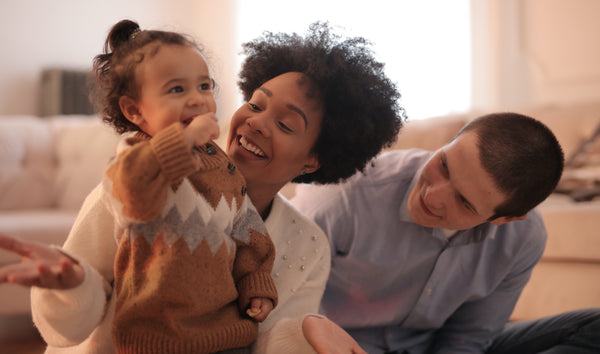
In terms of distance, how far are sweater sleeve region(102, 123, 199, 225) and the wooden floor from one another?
173cm

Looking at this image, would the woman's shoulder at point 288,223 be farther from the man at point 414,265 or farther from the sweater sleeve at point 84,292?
the sweater sleeve at point 84,292

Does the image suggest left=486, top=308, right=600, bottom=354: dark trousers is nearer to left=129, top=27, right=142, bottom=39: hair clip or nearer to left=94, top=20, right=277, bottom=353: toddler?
left=94, top=20, right=277, bottom=353: toddler

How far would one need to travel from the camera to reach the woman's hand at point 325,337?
996 mm

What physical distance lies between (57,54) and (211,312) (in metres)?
4.84

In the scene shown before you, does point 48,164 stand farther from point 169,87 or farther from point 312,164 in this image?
point 169,87

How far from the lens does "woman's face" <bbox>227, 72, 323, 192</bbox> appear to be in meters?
1.17

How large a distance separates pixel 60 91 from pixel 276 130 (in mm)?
4377

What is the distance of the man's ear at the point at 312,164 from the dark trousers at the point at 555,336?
0.77 m

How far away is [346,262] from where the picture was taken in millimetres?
1466

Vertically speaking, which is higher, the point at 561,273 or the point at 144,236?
the point at 144,236

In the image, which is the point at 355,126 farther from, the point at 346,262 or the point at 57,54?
the point at 57,54

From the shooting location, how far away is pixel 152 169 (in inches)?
30.4

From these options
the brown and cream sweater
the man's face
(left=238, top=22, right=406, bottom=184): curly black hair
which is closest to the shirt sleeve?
the man's face

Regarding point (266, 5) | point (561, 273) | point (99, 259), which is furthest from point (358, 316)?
point (266, 5)
